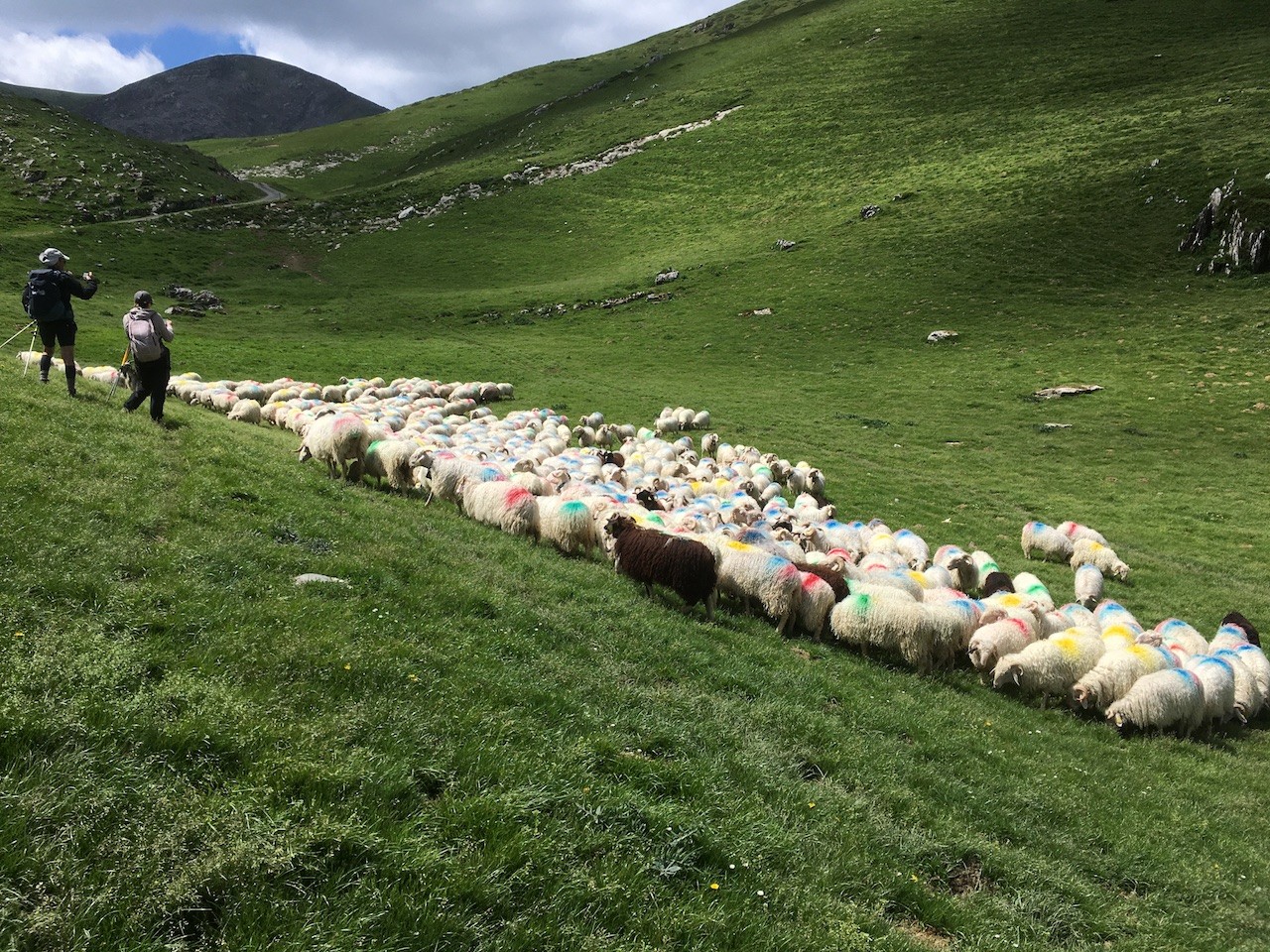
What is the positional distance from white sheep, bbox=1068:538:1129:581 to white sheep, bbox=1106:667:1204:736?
7.46 metres

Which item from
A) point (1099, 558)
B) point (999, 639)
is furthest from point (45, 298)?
point (1099, 558)

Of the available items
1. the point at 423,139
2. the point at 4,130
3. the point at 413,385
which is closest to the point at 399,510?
the point at 413,385

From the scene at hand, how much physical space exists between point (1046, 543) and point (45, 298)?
82.0 ft

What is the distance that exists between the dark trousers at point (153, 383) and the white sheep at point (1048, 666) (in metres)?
16.8

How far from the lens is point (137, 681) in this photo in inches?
179

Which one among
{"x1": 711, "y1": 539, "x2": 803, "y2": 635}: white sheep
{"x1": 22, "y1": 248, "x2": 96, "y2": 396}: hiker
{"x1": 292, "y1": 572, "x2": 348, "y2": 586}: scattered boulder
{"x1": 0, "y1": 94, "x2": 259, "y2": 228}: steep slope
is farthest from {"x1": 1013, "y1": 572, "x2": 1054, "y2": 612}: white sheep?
{"x1": 0, "y1": 94, "x2": 259, "y2": 228}: steep slope

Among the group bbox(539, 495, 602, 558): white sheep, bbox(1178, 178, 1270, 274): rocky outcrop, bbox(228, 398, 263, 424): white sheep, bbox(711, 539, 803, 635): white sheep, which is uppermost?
bbox(1178, 178, 1270, 274): rocky outcrop

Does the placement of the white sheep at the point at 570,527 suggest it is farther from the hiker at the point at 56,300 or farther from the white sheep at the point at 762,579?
the hiker at the point at 56,300

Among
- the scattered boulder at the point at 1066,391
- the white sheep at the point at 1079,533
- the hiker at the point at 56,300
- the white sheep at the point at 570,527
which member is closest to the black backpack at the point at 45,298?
the hiker at the point at 56,300

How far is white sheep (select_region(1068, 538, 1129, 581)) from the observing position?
16812mm

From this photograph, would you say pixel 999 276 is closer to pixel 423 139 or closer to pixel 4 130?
pixel 4 130

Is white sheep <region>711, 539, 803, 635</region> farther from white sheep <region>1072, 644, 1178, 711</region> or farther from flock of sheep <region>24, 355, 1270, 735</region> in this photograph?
white sheep <region>1072, 644, 1178, 711</region>

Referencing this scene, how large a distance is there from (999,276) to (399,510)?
47.6 m

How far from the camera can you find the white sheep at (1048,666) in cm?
1084
